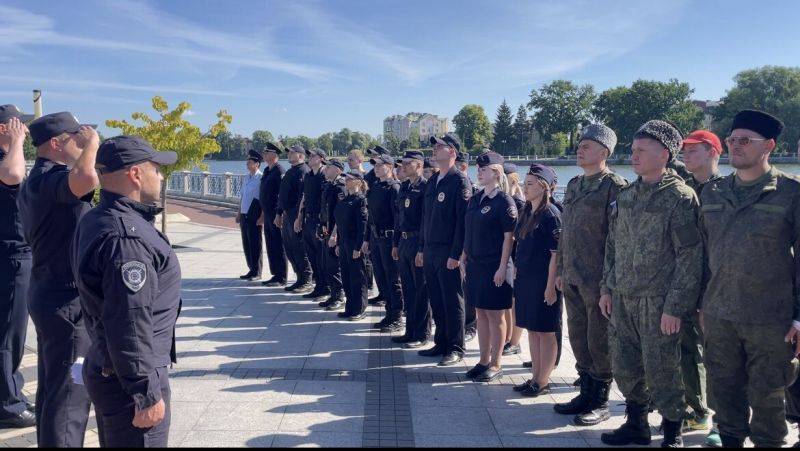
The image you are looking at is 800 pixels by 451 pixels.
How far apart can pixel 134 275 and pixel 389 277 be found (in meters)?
4.93

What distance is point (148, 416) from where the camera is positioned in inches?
95.6

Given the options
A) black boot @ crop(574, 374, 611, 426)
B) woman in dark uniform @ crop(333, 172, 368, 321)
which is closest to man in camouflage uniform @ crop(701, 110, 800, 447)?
black boot @ crop(574, 374, 611, 426)

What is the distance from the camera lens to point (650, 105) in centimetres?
9569

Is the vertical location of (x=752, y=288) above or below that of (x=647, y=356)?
above

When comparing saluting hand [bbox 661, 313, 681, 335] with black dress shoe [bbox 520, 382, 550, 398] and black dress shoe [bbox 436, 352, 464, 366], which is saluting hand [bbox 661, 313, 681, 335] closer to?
black dress shoe [bbox 520, 382, 550, 398]

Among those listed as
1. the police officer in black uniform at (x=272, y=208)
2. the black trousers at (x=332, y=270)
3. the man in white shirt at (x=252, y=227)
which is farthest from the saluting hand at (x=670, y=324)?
the man in white shirt at (x=252, y=227)

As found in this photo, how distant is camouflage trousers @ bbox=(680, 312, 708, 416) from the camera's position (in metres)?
4.20

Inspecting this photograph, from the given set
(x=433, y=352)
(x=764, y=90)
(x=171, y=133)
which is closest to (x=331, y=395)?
(x=433, y=352)

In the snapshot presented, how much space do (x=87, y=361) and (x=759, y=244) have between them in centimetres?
365

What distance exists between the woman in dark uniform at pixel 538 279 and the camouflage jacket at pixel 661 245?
2.89 ft

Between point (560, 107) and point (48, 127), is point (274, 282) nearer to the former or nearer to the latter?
point (48, 127)

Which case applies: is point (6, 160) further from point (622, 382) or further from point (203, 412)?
point (622, 382)

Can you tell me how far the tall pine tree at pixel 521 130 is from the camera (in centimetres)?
11825

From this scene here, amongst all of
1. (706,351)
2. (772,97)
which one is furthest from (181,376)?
(772,97)
